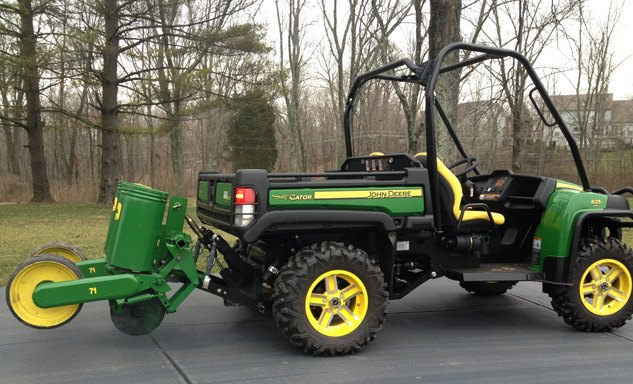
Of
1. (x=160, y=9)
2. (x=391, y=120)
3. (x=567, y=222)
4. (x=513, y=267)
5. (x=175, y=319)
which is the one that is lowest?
(x=175, y=319)

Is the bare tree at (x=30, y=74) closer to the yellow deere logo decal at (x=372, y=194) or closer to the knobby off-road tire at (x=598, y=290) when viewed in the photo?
the yellow deere logo decal at (x=372, y=194)

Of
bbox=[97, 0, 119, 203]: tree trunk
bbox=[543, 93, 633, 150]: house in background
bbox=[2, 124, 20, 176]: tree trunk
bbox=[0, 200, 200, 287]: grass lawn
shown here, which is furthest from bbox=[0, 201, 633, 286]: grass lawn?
bbox=[2, 124, 20, 176]: tree trunk

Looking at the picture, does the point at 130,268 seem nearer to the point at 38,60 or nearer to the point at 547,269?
the point at 547,269

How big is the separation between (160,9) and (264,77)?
3.97 metres

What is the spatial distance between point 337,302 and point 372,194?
0.83 metres

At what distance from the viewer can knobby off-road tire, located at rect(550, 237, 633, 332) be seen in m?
4.51

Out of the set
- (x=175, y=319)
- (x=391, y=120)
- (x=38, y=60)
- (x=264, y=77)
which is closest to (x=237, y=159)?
(x=391, y=120)

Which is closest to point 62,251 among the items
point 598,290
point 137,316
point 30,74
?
point 137,316

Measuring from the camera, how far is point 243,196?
3658 millimetres

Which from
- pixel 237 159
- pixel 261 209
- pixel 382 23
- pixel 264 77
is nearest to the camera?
pixel 261 209

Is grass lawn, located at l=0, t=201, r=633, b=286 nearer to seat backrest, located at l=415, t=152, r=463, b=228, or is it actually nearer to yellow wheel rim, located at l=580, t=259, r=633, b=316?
seat backrest, located at l=415, t=152, r=463, b=228

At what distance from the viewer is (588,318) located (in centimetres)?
452

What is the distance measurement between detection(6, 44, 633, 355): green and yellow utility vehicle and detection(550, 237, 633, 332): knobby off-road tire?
1cm

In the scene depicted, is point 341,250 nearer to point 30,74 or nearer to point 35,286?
point 35,286
